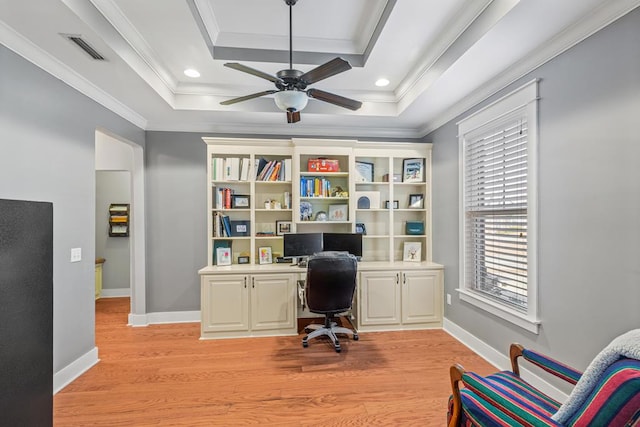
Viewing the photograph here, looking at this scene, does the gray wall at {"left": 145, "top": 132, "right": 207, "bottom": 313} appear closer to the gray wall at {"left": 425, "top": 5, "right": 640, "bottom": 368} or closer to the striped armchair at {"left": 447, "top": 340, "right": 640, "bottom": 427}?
the striped armchair at {"left": 447, "top": 340, "right": 640, "bottom": 427}

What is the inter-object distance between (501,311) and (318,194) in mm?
2312

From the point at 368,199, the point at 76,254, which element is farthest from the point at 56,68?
the point at 368,199

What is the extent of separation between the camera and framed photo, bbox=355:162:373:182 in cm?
402

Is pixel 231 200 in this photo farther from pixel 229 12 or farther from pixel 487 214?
pixel 487 214

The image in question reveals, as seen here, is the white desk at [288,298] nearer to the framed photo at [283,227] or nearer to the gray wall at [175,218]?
the framed photo at [283,227]

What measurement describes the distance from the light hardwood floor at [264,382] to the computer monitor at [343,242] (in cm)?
101

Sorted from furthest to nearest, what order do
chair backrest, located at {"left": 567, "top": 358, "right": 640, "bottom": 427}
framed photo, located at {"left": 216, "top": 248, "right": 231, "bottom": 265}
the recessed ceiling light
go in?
framed photo, located at {"left": 216, "top": 248, "right": 231, "bottom": 265} < the recessed ceiling light < chair backrest, located at {"left": 567, "top": 358, "right": 640, "bottom": 427}

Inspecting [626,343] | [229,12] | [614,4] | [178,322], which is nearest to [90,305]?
[178,322]

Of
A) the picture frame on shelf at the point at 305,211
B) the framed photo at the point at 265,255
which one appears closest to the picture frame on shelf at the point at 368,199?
the picture frame on shelf at the point at 305,211

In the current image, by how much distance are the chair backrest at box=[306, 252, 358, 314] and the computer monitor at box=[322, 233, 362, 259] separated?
0.78 metres

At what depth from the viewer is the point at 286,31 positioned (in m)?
2.51

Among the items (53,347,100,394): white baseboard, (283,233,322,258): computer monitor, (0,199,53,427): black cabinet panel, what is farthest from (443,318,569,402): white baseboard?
(53,347,100,394): white baseboard

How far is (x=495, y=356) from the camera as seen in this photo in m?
2.74

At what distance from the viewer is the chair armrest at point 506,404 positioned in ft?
3.72
